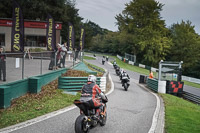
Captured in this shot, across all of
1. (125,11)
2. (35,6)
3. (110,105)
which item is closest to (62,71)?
(110,105)

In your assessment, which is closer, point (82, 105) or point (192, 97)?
point (82, 105)

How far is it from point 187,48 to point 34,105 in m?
53.9

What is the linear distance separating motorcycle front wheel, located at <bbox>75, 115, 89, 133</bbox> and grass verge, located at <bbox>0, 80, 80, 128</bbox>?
2.33 metres

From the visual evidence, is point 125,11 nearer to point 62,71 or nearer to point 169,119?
point 62,71

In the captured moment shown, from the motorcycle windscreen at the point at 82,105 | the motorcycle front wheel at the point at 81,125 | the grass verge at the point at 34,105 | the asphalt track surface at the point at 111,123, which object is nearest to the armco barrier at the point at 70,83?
the grass verge at the point at 34,105

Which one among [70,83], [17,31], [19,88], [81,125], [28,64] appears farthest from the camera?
[70,83]

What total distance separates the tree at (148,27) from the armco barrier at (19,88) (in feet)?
143

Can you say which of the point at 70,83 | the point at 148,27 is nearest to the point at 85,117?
the point at 70,83

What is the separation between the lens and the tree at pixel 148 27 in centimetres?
5247

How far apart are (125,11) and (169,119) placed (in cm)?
5018

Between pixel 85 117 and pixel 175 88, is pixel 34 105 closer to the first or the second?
pixel 85 117

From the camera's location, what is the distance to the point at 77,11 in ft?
191

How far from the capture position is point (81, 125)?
5750 mm

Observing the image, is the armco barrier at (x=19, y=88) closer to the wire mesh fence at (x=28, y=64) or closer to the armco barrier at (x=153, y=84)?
the wire mesh fence at (x=28, y=64)
